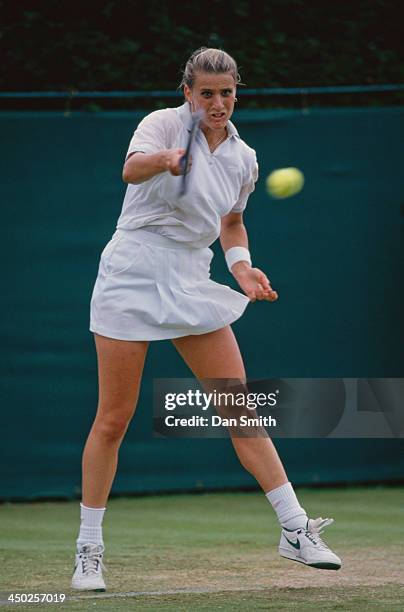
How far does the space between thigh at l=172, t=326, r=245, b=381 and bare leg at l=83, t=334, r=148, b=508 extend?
182 mm

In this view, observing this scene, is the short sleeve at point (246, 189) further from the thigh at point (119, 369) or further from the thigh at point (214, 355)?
the thigh at point (119, 369)

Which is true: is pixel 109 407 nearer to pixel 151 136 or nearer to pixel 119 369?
pixel 119 369

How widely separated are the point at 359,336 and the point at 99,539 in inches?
135

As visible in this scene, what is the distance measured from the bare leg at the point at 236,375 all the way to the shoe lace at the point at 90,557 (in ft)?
1.89

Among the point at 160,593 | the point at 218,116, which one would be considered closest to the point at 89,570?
the point at 160,593

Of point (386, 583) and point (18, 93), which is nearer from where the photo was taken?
point (386, 583)

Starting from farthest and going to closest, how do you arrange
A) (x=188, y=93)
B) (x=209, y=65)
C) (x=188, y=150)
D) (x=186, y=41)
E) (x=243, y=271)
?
(x=186, y=41), (x=243, y=271), (x=188, y=93), (x=209, y=65), (x=188, y=150)

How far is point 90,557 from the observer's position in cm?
429

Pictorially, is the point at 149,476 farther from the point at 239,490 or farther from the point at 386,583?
the point at 386,583

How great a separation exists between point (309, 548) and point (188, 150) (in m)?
1.36

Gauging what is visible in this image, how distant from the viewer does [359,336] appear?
747 cm

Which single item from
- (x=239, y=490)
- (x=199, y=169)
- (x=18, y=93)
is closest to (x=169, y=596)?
(x=199, y=169)

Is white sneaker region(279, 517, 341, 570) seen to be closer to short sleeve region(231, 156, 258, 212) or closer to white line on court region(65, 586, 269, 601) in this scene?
white line on court region(65, 586, 269, 601)

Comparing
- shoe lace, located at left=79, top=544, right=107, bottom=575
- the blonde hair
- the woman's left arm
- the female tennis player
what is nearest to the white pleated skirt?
the female tennis player
